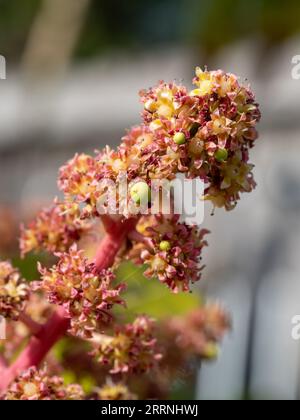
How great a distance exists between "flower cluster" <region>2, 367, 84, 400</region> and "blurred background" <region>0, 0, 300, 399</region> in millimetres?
551

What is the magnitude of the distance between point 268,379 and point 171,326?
1.58 metres

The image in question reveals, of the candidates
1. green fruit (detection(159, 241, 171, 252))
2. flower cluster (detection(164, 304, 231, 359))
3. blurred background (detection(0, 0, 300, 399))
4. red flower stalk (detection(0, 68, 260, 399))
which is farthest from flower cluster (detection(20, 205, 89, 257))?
blurred background (detection(0, 0, 300, 399))

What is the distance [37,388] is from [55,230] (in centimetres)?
18

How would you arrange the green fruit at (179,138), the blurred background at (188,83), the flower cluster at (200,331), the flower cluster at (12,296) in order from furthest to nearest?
1. the blurred background at (188,83)
2. the flower cluster at (200,331)
3. the flower cluster at (12,296)
4. the green fruit at (179,138)

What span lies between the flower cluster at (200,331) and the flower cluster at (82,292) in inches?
13.5

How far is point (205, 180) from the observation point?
0.81m

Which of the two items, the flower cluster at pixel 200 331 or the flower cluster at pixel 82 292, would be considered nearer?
the flower cluster at pixel 82 292

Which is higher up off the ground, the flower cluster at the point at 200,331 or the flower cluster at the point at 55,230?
the flower cluster at the point at 55,230

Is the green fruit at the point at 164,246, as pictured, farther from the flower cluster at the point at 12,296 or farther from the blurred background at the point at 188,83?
the blurred background at the point at 188,83

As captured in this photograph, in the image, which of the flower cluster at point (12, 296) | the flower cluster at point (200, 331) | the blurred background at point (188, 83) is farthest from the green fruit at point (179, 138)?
the blurred background at point (188, 83)

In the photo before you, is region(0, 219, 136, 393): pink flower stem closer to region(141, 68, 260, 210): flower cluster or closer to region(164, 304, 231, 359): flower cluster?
region(141, 68, 260, 210): flower cluster

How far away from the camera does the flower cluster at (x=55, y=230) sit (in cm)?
94

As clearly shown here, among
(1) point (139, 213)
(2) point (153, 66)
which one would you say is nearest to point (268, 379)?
(1) point (139, 213)

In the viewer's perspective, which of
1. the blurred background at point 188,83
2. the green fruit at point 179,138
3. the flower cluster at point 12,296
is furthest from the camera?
the blurred background at point 188,83
